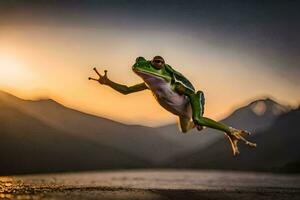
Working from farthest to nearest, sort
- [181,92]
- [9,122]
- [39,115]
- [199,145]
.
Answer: [199,145], [39,115], [9,122], [181,92]

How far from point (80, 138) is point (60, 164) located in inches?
27.3

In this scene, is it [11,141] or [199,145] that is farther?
[199,145]

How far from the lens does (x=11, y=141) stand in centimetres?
878

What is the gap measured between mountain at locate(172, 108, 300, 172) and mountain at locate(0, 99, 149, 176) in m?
1.23

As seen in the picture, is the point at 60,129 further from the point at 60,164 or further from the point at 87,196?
the point at 87,196

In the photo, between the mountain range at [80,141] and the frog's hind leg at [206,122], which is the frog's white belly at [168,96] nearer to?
the frog's hind leg at [206,122]

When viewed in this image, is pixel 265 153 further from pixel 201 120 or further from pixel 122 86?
pixel 201 120

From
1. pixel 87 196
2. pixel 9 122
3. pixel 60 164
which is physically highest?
Result: pixel 9 122

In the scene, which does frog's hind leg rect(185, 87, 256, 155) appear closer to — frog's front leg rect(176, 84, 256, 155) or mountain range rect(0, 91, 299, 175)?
frog's front leg rect(176, 84, 256, 155)

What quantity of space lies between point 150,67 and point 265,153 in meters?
8.75

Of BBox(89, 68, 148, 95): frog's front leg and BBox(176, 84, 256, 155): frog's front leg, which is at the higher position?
BBox(89, 68, 148, 95): frog's front leg

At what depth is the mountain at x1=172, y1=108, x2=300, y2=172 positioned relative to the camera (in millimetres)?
10070

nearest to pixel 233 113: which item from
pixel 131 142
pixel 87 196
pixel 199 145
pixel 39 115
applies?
pixel 199 145

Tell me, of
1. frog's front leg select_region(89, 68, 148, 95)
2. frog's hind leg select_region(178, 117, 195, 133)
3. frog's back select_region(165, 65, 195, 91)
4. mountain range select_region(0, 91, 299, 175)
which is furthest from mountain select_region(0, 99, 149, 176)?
frog's back select_region(165, 65, 195, 91)
